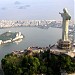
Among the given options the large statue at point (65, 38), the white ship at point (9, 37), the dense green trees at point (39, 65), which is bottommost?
the white ship at point (9, 37)

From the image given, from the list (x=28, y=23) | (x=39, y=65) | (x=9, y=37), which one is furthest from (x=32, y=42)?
(x=28, y=23)

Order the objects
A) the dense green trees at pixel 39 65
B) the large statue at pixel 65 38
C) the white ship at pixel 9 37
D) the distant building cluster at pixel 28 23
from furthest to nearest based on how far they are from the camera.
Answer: the distant building cluster at pixel 28 23, the white ship at pixel 9 37, the large statue at pixel 65 38, the dense green trees at pixel 39 65

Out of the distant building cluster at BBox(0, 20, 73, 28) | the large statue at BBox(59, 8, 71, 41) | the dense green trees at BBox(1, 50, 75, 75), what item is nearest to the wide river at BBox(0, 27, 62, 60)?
the large statue at BBox(59, 8, 71, 41)

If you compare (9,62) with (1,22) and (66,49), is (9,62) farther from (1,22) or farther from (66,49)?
(1,22)

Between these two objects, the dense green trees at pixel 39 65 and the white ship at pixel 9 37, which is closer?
the dense green trees at pixel 39 65

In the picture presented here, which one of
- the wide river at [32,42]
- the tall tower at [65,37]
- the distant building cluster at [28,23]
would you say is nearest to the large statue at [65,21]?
the tall tower at [65,37]

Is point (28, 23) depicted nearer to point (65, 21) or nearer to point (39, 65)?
point (65, 21)

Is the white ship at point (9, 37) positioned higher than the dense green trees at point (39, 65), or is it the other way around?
the dense green trees at point (39, 65)

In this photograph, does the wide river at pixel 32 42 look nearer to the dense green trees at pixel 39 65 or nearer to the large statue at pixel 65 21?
the large statue at pixel 65 21
